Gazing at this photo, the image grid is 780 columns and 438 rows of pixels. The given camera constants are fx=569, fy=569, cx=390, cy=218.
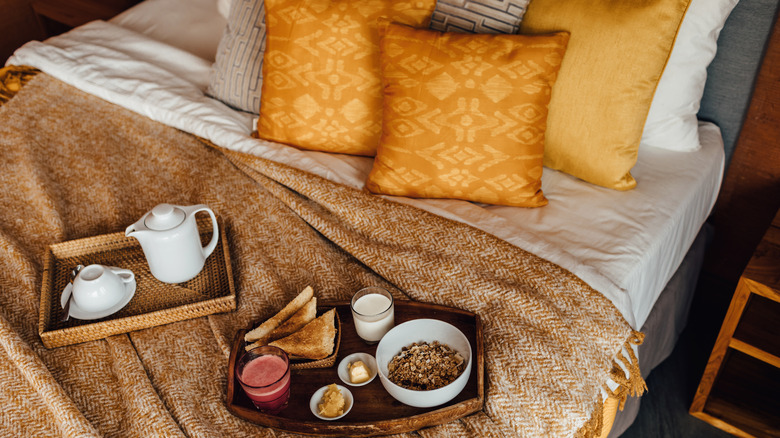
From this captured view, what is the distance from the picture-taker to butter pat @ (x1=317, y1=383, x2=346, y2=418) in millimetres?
922

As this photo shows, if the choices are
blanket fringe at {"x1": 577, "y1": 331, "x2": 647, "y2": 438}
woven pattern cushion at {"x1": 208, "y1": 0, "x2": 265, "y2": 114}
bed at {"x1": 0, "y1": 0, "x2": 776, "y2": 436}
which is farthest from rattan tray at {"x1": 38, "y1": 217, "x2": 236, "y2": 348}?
blanket fringe at {"x1": 577, "y1": 331, "x2": 647, "y2": 438}

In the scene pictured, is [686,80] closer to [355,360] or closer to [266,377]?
[355,360]

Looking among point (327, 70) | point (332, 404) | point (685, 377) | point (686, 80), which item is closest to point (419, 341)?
point (332, 404)

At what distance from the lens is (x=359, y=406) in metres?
0.94

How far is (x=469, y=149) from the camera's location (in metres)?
1.25

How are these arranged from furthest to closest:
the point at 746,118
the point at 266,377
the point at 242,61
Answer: the point at 242,61, the point at 746,118, the point at 266,377

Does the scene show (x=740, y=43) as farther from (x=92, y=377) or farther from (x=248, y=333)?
(x=92, y=377)

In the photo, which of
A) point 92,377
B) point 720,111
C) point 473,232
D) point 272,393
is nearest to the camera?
point 272,393

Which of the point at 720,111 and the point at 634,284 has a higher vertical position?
the point at 720,111

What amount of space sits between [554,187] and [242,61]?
95 cm

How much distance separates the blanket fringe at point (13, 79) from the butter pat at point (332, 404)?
1.54 m

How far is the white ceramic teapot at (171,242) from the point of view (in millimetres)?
1075

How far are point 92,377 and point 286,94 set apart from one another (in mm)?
793

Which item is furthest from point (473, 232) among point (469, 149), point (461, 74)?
point (461, 74)
